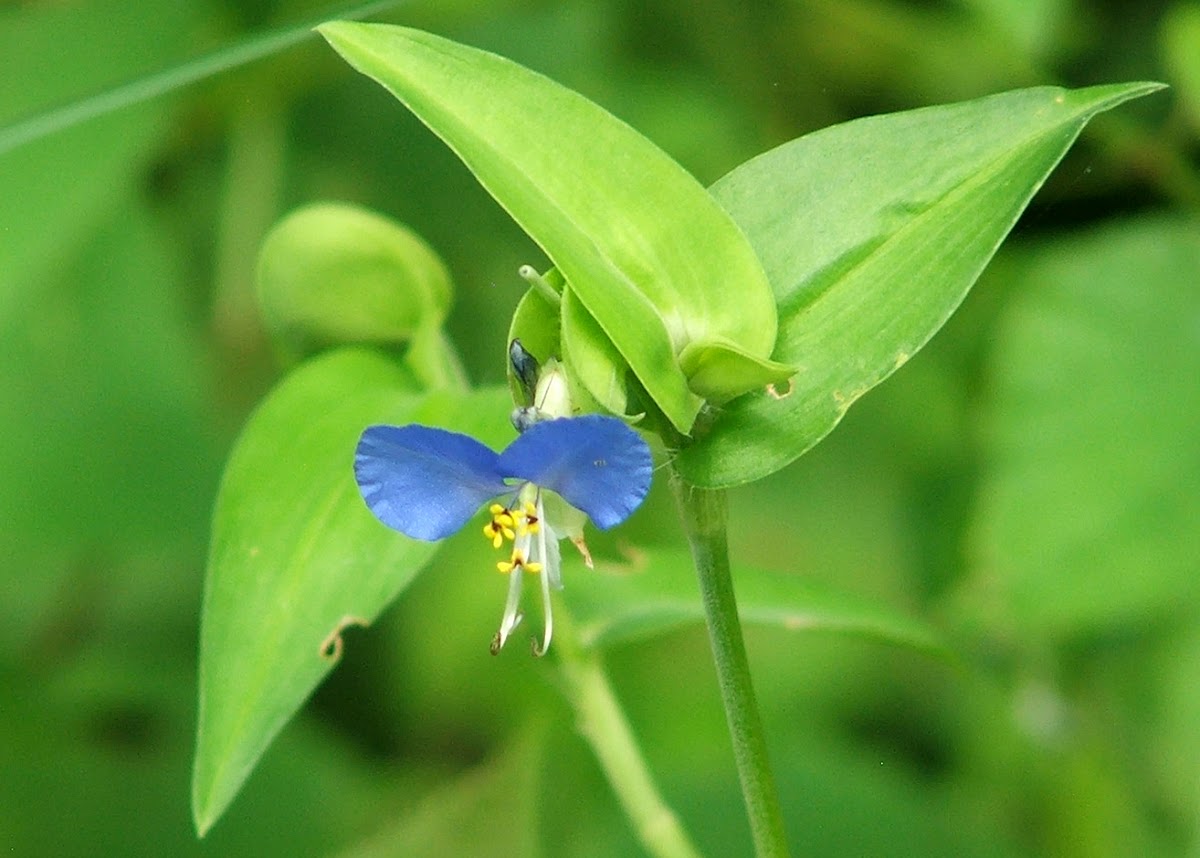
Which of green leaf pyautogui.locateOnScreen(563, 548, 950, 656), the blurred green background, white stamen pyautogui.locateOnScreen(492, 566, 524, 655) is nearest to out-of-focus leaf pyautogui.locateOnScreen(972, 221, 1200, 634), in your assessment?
the blurred green background

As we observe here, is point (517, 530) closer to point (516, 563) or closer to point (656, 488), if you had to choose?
point (516, 563)

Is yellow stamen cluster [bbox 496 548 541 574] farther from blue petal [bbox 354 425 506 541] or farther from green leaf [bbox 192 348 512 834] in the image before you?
green leaf [bbox 192 348 512 834]

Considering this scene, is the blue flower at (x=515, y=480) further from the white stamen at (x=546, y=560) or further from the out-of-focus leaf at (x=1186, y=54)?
the out-of-focus leaf at (x=1186, y=54)

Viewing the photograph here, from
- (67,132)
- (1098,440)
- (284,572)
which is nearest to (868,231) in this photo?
(284,572)

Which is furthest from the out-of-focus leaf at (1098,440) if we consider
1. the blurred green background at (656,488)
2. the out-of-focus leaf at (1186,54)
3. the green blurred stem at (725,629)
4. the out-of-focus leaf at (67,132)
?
the out-of-focus leaf at (67,132)

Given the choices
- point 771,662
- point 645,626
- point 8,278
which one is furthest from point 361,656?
point 645,626
